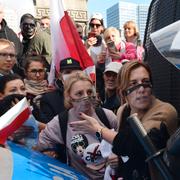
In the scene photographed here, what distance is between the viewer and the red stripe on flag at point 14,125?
7.48ft

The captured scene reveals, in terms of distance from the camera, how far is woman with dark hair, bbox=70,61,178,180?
214 cm

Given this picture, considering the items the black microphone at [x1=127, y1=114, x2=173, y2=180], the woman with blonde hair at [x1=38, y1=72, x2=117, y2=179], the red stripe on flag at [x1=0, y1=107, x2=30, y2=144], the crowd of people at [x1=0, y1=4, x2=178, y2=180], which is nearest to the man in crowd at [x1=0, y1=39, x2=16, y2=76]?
the crowd of people at [x1=0, y1=4, x2=178, y2=180]

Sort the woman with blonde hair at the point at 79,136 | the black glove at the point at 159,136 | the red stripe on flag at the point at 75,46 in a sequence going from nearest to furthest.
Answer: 1. the black glove at the point at 159,136
2. the woman with blonde hair at the point at 79,136
3. the red stripe on flag at the point at 75,46

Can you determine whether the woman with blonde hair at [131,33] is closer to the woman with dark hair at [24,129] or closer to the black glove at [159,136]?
the woman with dark hair at [24,129]

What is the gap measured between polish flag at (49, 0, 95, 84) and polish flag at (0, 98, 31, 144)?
2225 mm

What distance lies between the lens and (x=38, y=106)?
12.9 ft

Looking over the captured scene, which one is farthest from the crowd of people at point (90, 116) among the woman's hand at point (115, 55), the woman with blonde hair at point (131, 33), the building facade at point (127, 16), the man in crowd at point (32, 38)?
the building facade at point (127, 16)

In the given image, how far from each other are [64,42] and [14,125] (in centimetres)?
252

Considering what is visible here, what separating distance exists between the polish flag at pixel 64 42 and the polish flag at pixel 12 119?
2225 millimetres

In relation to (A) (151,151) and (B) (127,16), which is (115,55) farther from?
(B) (127,16)

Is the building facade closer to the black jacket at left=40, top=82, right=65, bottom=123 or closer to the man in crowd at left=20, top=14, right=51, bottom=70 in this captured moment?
the man in crowd at left=20, top=14, right=51, bottom=70

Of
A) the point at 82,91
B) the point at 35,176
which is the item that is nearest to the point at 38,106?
the point at 82,91

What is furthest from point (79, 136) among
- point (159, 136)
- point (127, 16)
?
point (127, 16)

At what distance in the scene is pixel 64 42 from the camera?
15.6ft
